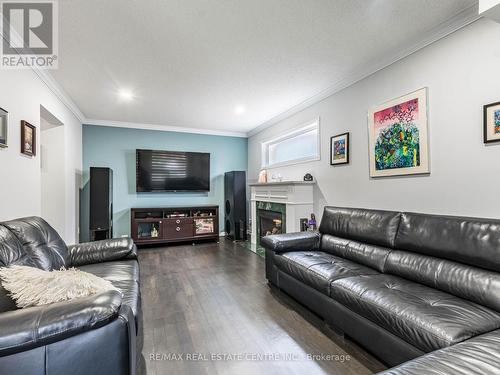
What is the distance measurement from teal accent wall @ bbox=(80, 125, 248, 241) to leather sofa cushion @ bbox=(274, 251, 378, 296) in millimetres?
3402

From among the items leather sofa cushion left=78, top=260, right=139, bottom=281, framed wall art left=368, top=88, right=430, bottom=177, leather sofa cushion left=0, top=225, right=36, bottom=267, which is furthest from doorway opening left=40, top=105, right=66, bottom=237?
framed wall art left=368, top=88, right=430, bottom=177

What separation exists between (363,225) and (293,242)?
760 millimetres

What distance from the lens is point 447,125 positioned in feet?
7.16

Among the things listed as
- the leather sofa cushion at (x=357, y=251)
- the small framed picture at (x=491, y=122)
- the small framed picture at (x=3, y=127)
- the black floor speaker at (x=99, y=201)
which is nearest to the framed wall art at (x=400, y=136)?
the small framed picture at (x=491, y=122)

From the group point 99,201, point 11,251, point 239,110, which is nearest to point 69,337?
point 11,251

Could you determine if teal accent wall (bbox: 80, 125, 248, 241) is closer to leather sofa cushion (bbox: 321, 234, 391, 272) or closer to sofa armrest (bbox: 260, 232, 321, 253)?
→ sofa armrest (bbox: 260, 232, 321, 253)

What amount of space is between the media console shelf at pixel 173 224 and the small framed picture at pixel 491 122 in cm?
442

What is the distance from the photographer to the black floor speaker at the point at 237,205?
5.38 metres

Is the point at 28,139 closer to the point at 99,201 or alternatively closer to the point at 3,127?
the point at 3,127

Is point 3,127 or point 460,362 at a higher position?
point 3,127

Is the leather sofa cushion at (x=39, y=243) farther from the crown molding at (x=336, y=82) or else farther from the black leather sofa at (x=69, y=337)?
the crown molding at (x=336, y=82)

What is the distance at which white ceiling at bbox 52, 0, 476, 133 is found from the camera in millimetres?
1916

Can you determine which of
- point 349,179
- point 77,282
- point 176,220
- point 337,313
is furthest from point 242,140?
point 77,282

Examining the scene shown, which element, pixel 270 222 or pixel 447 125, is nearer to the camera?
pixel 447 125
